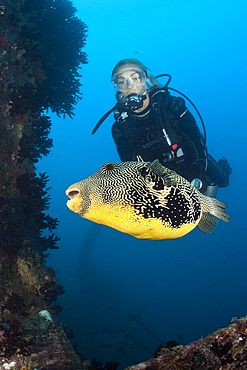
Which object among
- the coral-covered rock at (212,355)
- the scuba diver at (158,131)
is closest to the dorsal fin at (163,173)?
the coral-covered rock at (212,355)

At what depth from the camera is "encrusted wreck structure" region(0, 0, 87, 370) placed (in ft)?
7.61

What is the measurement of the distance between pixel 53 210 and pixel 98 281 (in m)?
51.7

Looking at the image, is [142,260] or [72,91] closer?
[72,91]

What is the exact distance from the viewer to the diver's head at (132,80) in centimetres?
468

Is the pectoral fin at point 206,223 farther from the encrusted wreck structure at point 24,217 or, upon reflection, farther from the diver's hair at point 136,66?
the diver's hair at point 136,66

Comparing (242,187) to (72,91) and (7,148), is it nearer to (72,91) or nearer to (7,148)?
(72,91)

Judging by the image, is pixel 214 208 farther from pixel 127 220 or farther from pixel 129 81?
pixel 129 81

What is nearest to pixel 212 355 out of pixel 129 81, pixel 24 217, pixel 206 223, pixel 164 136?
pixel 206 223

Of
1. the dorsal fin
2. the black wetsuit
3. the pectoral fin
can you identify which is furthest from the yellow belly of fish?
the black wetsuit

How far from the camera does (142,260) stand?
1420 inches

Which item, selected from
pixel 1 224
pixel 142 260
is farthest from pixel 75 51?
pixel 142 260

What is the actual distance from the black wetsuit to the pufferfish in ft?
8.78

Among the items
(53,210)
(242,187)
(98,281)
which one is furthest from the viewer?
(53,210)

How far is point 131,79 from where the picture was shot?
15.9 feet
